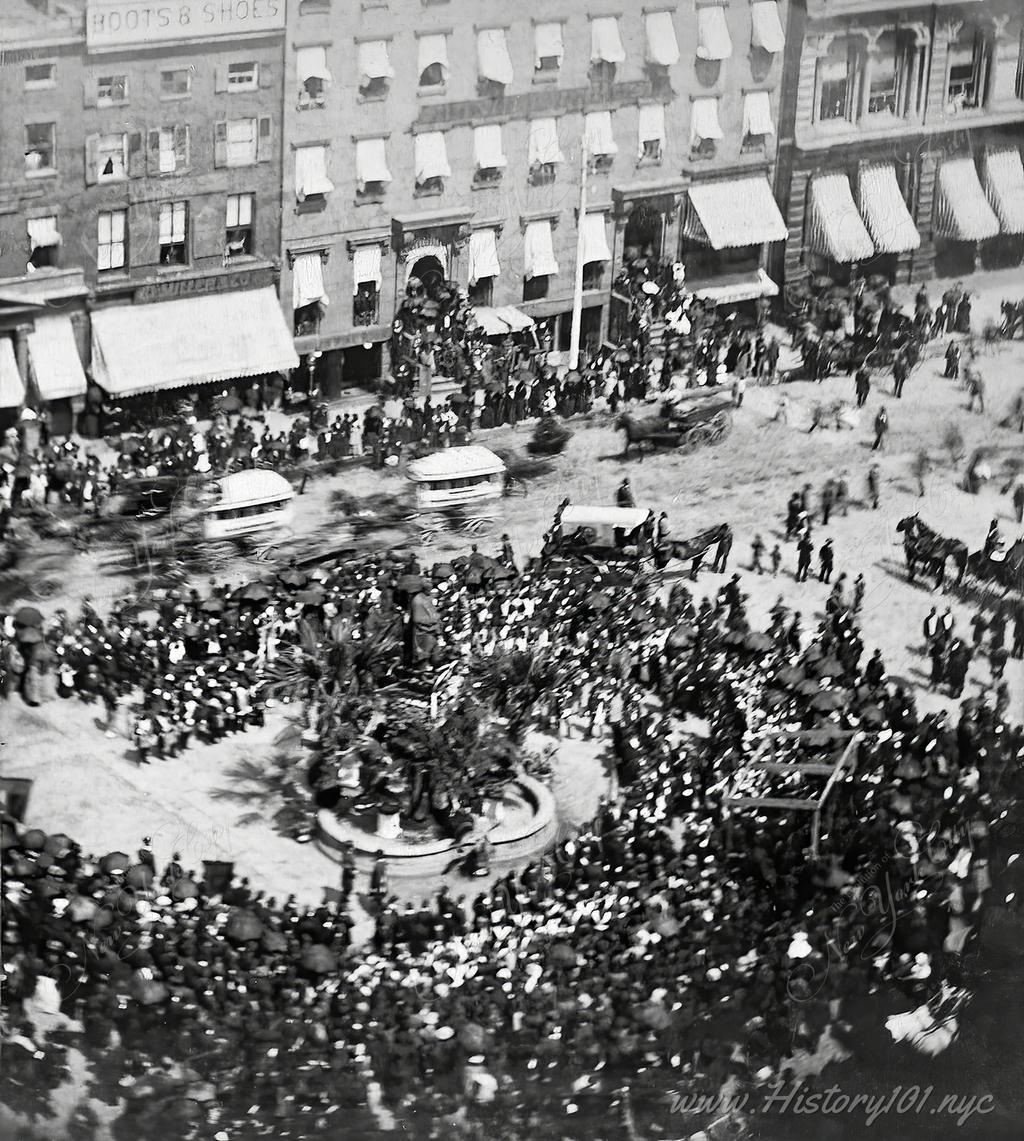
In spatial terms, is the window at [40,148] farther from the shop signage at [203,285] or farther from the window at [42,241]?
the shop signage at [203,285]

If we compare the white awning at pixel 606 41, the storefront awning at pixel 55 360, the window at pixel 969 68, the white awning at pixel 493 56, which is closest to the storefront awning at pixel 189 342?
the storefront awning at pixel 55 360

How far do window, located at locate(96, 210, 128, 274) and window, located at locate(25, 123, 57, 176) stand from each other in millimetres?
610

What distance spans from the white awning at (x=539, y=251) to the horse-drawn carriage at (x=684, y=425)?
147cm

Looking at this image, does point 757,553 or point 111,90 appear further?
point 757,553

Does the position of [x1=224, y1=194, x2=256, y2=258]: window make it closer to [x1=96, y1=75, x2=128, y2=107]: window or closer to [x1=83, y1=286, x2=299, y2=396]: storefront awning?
[x1=83, y1=286, x2=299, y2=396]: storefront awning

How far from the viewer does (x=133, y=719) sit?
2334cm

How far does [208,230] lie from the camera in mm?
22891

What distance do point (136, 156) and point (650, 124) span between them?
4.21m

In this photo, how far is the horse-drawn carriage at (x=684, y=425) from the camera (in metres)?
24.1

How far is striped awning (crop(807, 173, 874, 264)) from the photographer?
2416 cm

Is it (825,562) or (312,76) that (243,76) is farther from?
(825,562)

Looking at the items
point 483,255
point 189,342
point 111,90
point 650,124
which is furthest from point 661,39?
point 189,342

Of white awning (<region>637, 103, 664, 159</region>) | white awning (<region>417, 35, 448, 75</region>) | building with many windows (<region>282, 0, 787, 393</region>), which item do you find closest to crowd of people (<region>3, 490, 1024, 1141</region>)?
building with many windows (<region>282, 0, 787, 393</region>)

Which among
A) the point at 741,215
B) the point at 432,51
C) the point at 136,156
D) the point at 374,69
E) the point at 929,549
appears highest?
the point at 432,51
